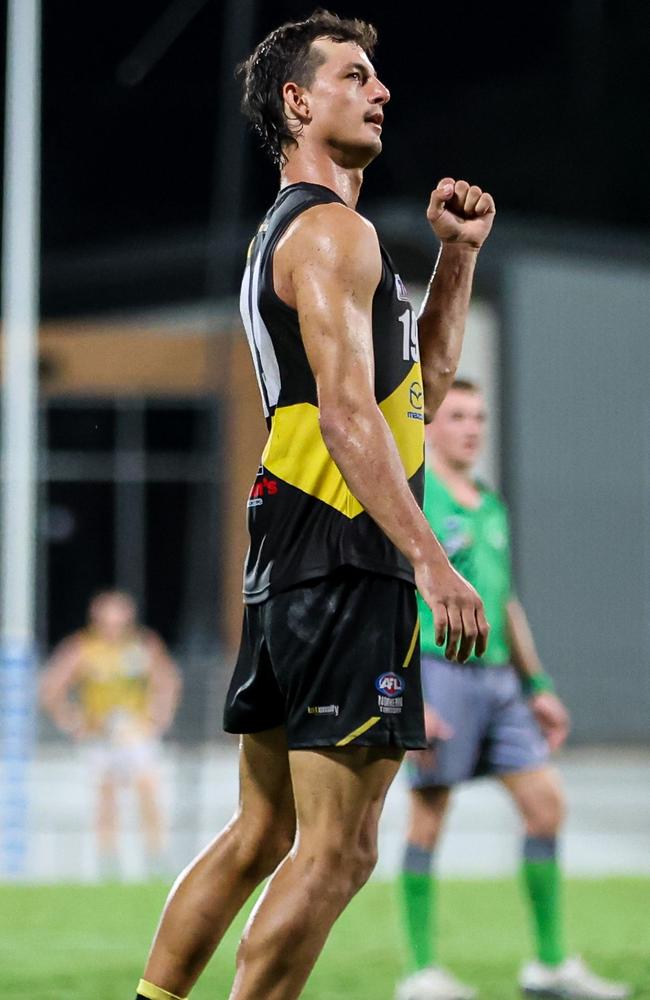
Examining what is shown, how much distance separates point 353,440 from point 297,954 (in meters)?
0.95

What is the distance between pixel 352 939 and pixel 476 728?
1.49m

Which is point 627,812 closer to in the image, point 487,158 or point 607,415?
point 607,415

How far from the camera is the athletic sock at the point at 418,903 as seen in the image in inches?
218

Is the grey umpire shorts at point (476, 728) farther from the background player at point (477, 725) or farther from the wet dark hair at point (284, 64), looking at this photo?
the wet dark hair at point (284, 64)

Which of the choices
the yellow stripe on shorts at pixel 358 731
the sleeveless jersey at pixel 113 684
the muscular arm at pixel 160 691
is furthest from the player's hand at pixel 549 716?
the muscular arm at pixel 160 691

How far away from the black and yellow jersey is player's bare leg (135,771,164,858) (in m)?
7.26

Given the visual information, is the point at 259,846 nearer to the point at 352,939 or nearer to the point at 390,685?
the point at 390,685

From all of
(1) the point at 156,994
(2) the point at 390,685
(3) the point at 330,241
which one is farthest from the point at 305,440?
(1) the point at 156,994

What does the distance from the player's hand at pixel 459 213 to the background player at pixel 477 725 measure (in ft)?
6.21

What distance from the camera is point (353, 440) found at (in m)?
3.20

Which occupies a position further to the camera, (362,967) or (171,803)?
(171,803)

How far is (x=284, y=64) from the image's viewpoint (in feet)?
11.5

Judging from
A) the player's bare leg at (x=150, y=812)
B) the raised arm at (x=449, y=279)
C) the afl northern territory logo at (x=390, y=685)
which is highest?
the raised arm at (x=449, y=279)

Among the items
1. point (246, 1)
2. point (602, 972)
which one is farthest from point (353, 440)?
point (246, 1)
